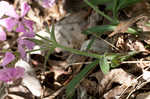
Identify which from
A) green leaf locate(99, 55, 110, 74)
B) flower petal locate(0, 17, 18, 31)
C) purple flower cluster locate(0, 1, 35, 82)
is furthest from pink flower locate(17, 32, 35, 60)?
green leaf locate(99, 55, 110, 74)

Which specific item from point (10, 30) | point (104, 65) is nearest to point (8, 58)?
point (10, 30)

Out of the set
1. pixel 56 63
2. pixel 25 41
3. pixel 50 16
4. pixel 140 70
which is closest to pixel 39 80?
pixel 56 63

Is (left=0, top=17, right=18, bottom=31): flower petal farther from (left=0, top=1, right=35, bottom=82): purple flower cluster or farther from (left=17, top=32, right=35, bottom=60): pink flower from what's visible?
(left=17, top=32, right=35, bottom=60): pink flower

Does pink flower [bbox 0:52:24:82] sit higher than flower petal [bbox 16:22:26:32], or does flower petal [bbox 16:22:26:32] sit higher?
flower petal [bbox 16:22:26:32]

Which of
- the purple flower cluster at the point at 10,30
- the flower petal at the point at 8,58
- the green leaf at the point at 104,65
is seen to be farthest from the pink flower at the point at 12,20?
the green leaf at the point at 104,65

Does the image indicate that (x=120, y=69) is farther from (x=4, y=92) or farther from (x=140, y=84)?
(x=4, y=92)

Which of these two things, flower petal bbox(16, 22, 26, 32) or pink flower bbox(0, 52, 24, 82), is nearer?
pink flower bbox(0, 52, 24, 82)

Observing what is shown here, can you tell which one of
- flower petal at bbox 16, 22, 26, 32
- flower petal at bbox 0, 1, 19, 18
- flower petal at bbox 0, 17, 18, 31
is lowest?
flower petal at bbox 16, 22, 26, 32

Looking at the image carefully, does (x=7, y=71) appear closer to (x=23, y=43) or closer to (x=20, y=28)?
(x=23, y=43)
